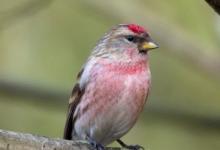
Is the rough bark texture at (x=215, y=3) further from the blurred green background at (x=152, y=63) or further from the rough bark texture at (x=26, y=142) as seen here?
the blurred green background at (x=152, y=63)

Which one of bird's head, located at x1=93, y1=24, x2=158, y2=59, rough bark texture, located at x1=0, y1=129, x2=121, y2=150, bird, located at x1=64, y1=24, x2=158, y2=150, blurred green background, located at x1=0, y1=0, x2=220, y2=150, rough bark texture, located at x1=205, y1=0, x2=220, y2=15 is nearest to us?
rough bark texture, located at x1=0, y1=129, x2=121, y2=150

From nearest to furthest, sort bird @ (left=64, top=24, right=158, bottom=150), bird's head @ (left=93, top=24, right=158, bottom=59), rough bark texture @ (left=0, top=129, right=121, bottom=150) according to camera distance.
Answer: rough bark texture @ (left=0, top=129, right=121, bottom=150) < bird @ (left=64, top=24, right=158, bottom=150) < bird's head @ (left=93, top=24, right=158, bottom=59)

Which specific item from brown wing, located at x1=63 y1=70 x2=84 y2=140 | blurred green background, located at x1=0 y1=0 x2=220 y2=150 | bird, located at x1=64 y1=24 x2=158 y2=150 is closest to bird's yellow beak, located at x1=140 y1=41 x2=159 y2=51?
bird, located at x1=64 y1=24 x2=158 y2=150

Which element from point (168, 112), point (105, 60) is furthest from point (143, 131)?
point (105, 60)

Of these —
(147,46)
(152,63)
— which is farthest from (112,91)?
(152,63)

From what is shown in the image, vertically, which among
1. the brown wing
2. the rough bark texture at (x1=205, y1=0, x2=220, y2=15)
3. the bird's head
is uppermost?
the rough bark texture at (x1=205, y1=0, x2=220, y2=15)

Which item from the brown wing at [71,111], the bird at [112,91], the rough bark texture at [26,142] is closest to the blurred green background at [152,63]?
the brown wing at [71,111]

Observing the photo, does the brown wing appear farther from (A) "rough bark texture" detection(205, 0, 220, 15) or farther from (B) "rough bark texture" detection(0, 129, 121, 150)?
(A) "rough bark texture" detection(205, 0, 220, 15)

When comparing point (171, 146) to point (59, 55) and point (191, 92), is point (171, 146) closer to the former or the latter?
point (191, 92)
